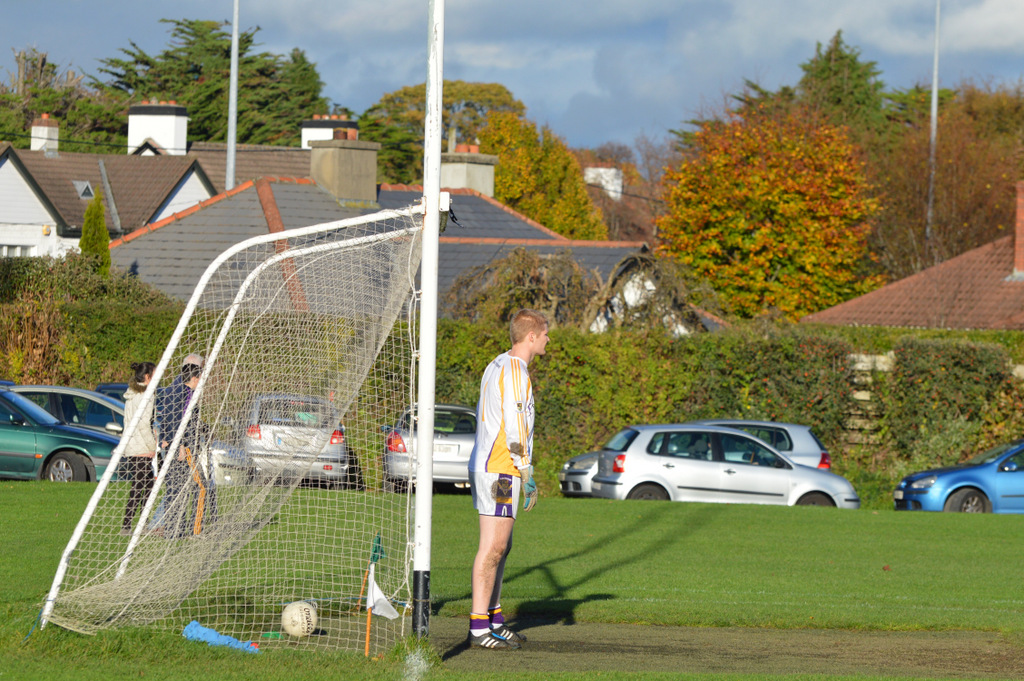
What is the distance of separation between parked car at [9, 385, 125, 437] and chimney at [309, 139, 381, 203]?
15.1 metres

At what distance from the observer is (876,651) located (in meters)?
8.10

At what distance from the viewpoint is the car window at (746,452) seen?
17.9m

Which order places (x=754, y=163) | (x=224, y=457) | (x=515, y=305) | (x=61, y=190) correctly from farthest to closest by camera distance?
(x=61, y=190) → (x=754, y=163) → (x=515, y=305) → (x=224, y=457)

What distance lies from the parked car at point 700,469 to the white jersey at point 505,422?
10.9 meters

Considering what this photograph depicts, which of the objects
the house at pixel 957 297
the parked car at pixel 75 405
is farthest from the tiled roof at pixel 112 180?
the house at pixel 957 297

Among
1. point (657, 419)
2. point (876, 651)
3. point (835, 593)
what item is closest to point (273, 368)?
point (876, 651)

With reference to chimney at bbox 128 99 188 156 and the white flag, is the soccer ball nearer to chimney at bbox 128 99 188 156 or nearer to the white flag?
the white flag

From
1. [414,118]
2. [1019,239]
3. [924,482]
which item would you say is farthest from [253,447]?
[414,118]

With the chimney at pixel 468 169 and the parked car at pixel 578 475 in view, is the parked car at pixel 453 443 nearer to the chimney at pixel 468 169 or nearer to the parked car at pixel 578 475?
the parked car at pixel 578 475

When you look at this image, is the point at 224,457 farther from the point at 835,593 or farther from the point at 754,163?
the point at 754,163

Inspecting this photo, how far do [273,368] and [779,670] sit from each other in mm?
3887

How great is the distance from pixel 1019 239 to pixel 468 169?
53.3 feet

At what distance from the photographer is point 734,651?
7922 mm

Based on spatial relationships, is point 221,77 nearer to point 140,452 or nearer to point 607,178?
point 607,178
